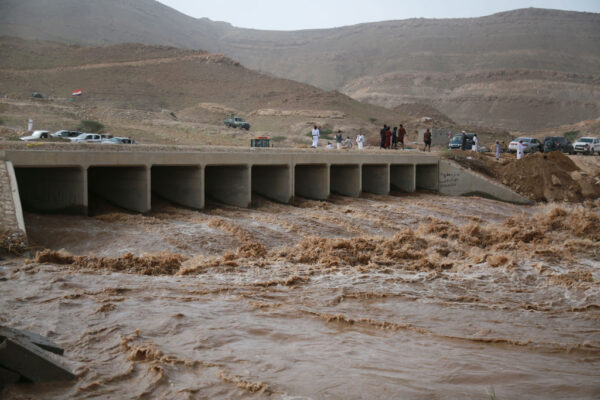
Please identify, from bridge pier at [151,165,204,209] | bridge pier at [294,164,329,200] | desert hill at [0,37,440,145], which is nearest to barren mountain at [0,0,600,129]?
desert hill at [0,37,440,145]

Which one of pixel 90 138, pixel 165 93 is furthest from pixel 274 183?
pixel 165 93

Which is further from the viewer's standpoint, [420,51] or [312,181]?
[420,51]

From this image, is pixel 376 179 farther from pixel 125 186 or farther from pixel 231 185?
pixel 125 186

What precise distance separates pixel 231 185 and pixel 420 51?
118 meters

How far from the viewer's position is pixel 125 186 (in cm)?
1681

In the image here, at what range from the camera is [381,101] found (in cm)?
10088

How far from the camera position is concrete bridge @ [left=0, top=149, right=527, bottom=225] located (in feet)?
49.2

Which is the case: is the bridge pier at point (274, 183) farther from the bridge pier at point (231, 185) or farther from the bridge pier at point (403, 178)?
the bridge pier at point (403, 178)

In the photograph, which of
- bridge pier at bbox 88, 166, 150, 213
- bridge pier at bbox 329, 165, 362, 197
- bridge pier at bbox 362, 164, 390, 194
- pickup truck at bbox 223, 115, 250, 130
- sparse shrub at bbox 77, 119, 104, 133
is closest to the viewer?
bridge pier at bbox 88, 166, 150, 213

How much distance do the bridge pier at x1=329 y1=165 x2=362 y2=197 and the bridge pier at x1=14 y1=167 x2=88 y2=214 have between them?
1181 cm

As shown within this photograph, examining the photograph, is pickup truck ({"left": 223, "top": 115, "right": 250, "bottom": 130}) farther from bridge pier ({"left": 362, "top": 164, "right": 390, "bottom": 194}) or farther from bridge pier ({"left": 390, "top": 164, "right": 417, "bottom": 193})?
bridge pier ({"left": 362, "top": 164, "right": 390, "bottom": 194})

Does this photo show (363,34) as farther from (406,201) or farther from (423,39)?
(406,201)

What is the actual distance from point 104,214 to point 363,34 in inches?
5989

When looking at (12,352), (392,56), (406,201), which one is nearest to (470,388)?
(12,352)
